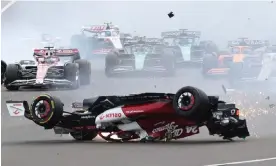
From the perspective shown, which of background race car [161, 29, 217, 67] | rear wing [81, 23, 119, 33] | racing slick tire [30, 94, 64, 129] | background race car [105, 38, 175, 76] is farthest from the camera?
rear wing [81, 23, 119, 33]

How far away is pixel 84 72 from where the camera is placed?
12.2m

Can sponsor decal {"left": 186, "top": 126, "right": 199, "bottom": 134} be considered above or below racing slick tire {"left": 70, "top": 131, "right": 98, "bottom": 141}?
above

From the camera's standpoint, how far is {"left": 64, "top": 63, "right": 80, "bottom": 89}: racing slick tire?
40.3ft

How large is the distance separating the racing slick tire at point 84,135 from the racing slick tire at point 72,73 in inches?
143

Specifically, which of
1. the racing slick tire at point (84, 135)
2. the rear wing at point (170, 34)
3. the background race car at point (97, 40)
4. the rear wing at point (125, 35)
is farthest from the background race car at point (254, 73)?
the racing slick tire at point (84, 135)

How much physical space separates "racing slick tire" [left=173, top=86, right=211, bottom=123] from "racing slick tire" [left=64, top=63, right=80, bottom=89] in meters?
4.70

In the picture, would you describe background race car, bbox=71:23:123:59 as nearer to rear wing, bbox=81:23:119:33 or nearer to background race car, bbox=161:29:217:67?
rear wing, bbox=81:23:119:33

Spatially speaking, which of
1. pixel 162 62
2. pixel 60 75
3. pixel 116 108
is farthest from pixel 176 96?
pixel 60 75

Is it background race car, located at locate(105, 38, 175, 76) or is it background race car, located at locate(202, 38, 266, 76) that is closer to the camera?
background race car, located at locate(202, 38, 266, 76)

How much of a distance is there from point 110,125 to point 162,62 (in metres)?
3.74

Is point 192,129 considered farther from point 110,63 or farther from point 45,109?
point 110,63

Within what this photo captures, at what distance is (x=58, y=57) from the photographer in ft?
42.1

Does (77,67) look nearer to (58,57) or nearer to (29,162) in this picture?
(58,57)

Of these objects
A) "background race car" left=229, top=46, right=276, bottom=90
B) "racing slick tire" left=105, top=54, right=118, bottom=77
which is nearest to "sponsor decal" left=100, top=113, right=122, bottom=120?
"racing slick tire" left=105, top=54, right=118, bottom=77
